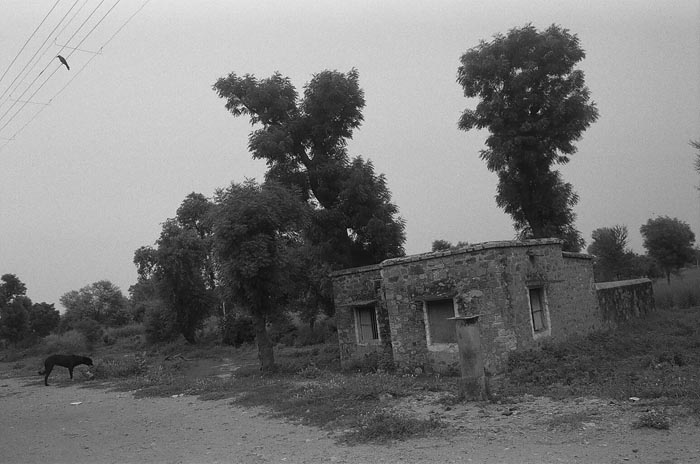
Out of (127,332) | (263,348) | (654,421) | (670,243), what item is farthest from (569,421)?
(127,332)

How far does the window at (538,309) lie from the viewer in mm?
14102

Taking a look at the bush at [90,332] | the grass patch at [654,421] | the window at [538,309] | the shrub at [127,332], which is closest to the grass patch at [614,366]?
the window at [538,309]

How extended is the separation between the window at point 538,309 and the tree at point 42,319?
43.5 metres

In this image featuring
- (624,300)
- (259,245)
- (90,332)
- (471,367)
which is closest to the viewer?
(471,367)

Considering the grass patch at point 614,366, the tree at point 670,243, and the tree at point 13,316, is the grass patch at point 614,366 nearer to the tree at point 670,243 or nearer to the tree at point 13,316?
the tree at point 670,243

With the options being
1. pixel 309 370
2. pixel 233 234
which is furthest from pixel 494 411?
pixel 233 234

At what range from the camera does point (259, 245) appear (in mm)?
16594

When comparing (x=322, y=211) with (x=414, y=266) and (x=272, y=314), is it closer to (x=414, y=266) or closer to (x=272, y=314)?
(x=272, y=314)

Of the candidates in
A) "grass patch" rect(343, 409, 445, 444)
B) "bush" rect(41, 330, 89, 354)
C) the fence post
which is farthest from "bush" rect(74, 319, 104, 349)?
"grass patch" rect(343, 409, 445, 444)

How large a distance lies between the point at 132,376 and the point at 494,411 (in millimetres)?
15257

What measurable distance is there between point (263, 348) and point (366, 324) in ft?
11.5

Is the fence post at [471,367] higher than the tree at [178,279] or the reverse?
the reverse

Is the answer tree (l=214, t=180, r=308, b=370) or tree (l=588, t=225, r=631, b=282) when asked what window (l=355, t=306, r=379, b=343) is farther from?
tree (l=588, t=225, r=631, b=282)

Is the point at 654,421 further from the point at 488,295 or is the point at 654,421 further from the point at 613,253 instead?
the point at 613,253
